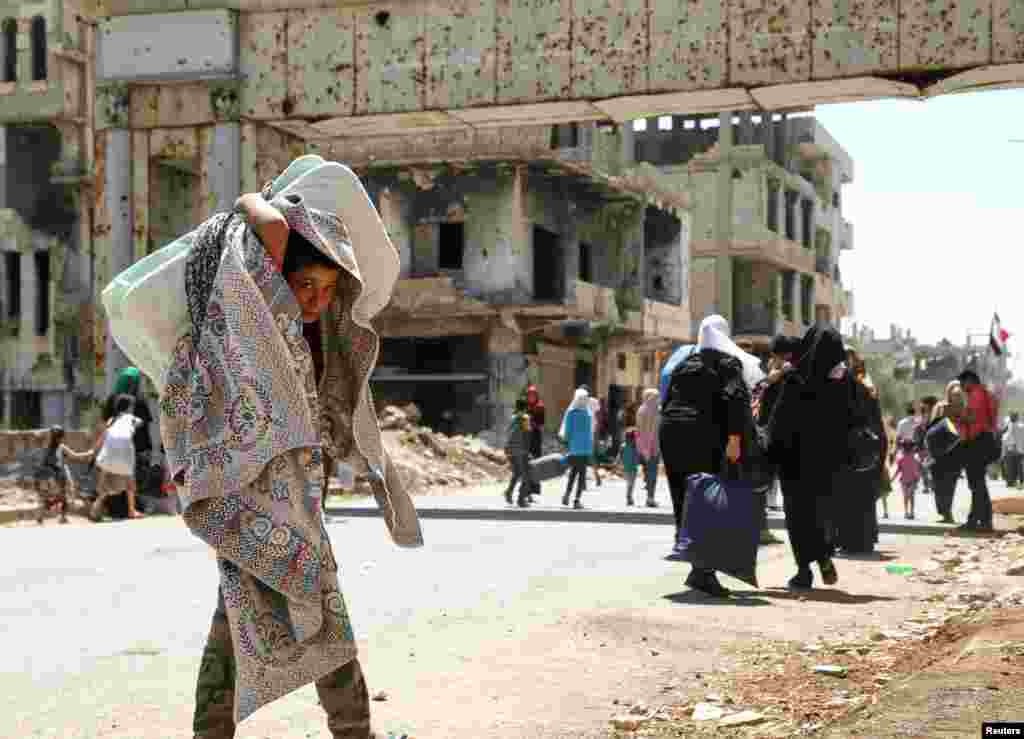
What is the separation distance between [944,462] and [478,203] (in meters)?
22.5

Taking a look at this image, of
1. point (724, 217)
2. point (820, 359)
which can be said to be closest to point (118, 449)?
point (820, 359)

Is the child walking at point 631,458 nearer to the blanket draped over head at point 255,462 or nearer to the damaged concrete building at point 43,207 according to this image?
the blanket draped over head at point 255,462

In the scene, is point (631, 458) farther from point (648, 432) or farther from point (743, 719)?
point (743, 719)

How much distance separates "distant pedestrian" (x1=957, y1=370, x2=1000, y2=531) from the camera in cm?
1405

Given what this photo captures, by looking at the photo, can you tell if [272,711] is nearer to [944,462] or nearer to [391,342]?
[944,462]

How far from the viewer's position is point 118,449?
15.4m

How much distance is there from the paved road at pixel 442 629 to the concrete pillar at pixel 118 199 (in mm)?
5610

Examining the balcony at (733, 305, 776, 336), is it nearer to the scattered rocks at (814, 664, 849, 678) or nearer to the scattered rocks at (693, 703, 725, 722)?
the scattered rocks at (814, 664, 849, 678)

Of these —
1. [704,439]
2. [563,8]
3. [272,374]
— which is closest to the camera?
[272,374]

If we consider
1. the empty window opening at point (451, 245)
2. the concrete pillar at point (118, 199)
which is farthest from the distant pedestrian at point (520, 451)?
the empty window opening at point (451, 245)

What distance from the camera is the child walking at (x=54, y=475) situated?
54.1 ft

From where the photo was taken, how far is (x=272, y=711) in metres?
4.79

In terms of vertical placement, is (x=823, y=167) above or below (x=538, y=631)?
above

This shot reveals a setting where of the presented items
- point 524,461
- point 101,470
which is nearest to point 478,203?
point 524,461
